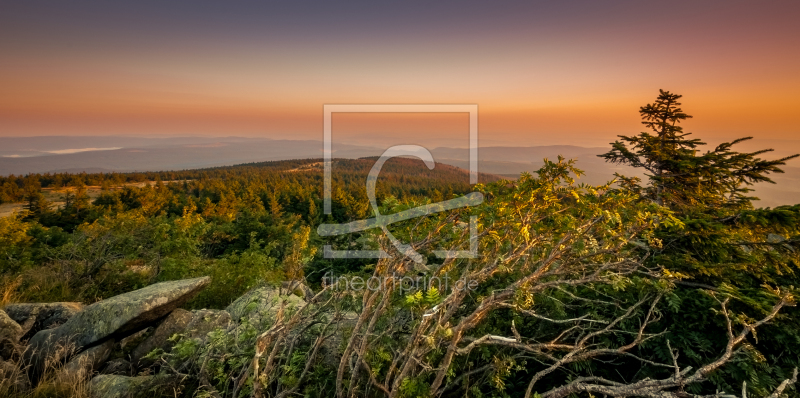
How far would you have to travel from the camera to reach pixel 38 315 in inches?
254

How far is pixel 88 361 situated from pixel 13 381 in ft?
2.50

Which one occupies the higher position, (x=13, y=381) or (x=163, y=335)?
(x=13, y=381)

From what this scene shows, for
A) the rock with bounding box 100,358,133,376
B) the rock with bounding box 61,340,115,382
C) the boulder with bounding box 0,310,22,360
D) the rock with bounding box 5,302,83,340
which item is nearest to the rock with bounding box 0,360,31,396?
the rock with bounding box 61,340,115,382

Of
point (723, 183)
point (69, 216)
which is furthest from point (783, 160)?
point (69, 216)

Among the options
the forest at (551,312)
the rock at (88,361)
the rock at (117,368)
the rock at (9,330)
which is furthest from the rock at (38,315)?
the forest at (551,312)

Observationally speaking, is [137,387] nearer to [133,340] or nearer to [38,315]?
[133,340]

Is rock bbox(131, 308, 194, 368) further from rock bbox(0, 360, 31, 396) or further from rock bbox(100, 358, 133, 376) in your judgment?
rock bbox(0, 360, 31, 396)

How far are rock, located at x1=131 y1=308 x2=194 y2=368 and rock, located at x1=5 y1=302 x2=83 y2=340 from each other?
1.67 m

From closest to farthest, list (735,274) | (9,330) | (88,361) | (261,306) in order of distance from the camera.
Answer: (735,274)
(88,361)
(9,330)
(261,306)

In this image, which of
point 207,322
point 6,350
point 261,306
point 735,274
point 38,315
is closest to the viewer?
point 735,274

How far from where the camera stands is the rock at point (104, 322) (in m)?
5.33

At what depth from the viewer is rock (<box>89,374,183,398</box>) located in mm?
4066

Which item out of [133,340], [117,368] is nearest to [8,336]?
[133,340]

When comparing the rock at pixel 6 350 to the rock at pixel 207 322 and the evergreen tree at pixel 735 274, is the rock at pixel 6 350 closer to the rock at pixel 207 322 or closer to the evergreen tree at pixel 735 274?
the rock at pixel 207 322
